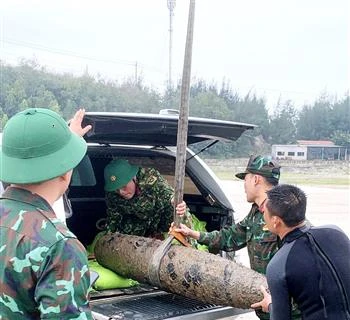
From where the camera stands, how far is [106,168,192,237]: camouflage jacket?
4.21 metres

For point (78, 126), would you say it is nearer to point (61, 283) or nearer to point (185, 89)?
point (185, 89)

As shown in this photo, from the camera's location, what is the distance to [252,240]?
3402mm

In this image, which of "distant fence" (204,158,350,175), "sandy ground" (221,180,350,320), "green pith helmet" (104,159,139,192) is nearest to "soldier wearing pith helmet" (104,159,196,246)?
"green pith helmet" (104,159,139,192)

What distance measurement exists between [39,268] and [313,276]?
1.16 meters

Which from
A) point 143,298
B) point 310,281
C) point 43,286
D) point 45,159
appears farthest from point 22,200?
point 143,298

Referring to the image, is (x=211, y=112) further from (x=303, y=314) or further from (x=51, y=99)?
(x=303, y=314)

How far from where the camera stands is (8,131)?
→ 5.74 ft

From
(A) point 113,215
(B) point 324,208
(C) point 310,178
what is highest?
(A) point 113,215

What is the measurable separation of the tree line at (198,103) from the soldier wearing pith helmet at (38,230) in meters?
22.0

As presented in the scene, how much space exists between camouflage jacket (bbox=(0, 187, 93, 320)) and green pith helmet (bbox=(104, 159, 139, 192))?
8.12ft

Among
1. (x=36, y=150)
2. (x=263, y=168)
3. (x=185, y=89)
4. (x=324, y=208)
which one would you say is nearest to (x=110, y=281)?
(x=263, y=168)

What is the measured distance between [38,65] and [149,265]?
34.6 meters

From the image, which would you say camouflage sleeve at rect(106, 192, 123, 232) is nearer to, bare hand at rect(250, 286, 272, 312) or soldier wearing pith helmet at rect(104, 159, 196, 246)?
soldier wearing pith helmet at rect(104, 159, 196, 246)

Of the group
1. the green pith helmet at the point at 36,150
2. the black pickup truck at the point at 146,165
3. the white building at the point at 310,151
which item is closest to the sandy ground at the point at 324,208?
the black pickup truck at the point at 146,165
